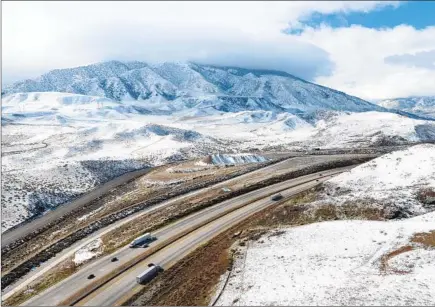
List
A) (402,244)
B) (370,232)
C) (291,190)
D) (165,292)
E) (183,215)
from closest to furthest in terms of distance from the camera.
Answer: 1. (165,292)
2. (402,244)
3. (370,232)
4. (183,215)
5. (291,190)

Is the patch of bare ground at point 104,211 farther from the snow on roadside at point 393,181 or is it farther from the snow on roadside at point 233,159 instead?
the snow on roadside at point 393,181

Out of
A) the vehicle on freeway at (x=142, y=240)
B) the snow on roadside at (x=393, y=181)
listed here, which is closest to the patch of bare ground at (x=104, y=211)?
the vehicle on freeway at (x=142, y=240)

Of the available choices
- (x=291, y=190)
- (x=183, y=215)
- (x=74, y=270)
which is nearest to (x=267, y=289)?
(x=74, y=270)

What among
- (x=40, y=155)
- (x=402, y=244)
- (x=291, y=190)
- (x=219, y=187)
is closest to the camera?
(x=402, y=244)

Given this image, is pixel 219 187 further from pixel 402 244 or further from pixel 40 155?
pixel 40 155

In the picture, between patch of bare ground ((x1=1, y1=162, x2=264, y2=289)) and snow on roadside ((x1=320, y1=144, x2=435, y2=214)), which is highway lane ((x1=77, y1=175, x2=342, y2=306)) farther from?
patch of bare ground ((x1=1, y1=162, x2=264, y2=289))

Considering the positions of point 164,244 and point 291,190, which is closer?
point 164,244
